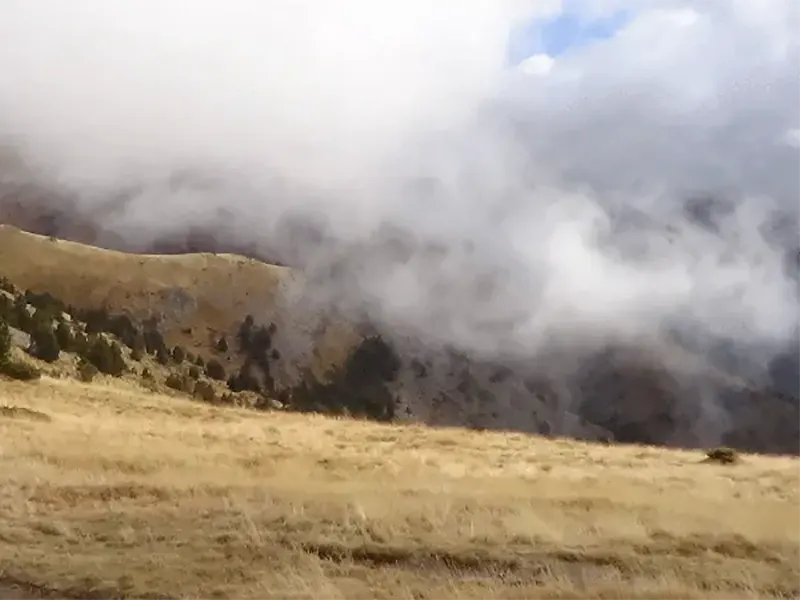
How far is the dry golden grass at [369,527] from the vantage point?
10211 millimetres

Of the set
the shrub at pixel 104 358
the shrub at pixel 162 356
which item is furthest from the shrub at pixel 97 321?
the shrub at pixel 104 358

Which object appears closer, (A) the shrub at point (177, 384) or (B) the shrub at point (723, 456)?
(B) the shrub at point (723, 456)

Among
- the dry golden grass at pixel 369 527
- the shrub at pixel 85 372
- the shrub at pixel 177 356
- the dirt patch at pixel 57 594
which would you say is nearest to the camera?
the dirt patch at pixel 57 594

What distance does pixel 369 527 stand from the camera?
12492 millimetres

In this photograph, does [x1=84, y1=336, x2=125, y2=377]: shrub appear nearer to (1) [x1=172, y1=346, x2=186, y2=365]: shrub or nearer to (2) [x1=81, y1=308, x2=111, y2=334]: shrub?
(2) [x1=81, y1=308, x2=111, y2=334]: shrub

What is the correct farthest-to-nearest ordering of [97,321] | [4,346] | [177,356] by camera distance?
[177,356] < [97,321] < [4,346]

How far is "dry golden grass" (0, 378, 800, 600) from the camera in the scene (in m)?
10.2

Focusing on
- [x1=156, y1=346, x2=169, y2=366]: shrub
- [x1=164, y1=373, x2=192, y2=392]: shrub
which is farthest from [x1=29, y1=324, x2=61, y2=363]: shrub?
[x1=156, y1=346, x2=169, y2=366]: shrub

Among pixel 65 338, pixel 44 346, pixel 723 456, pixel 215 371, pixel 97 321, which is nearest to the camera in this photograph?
pixel 723 456

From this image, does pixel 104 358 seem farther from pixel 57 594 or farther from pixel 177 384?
pixel 57 594

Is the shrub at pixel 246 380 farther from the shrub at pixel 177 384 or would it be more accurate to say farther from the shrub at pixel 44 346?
the shrub at pixel 44 346

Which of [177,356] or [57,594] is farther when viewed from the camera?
[177,356]

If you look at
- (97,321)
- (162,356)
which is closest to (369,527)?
(162,356)

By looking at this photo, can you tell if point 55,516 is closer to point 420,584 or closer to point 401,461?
point 420,584
